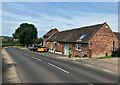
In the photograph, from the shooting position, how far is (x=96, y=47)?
42312 millimetres

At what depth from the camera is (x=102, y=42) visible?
43375mm

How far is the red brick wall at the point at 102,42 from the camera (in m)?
42.0

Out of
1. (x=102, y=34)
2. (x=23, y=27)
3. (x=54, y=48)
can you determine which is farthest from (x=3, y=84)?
(x=23, y=27)

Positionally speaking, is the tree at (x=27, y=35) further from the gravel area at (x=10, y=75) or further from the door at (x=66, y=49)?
the gravel area at (x=10, y=75)

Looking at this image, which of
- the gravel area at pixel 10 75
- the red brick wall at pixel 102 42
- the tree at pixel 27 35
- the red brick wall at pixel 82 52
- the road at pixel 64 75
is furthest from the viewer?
the tree at pixel 27 35

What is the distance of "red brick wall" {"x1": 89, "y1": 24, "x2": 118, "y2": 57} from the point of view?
41994mm

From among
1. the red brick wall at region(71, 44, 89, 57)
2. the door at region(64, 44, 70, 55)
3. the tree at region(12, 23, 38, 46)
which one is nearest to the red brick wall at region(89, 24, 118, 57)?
the red brick wall at region(71, 44, 89, 57)

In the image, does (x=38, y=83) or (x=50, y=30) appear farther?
(x=50, y=30)

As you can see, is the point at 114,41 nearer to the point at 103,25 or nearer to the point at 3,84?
the point at 103,25

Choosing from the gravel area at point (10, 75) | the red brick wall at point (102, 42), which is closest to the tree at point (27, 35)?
the red brick wall at point (102, 42)

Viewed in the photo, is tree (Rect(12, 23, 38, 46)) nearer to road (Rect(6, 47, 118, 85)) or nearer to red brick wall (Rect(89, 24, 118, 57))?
red brick wall (Rect(89, 24, 118, 57))

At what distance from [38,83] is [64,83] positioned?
1.47 m

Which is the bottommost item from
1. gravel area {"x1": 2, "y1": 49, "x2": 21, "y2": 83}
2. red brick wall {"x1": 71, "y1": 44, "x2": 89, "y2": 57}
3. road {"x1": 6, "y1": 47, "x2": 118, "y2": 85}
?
gravel area {"x1": 2, "y1": 49, "x2": 21, "y2": 83}

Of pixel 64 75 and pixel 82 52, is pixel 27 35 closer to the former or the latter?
pixel 82 52
